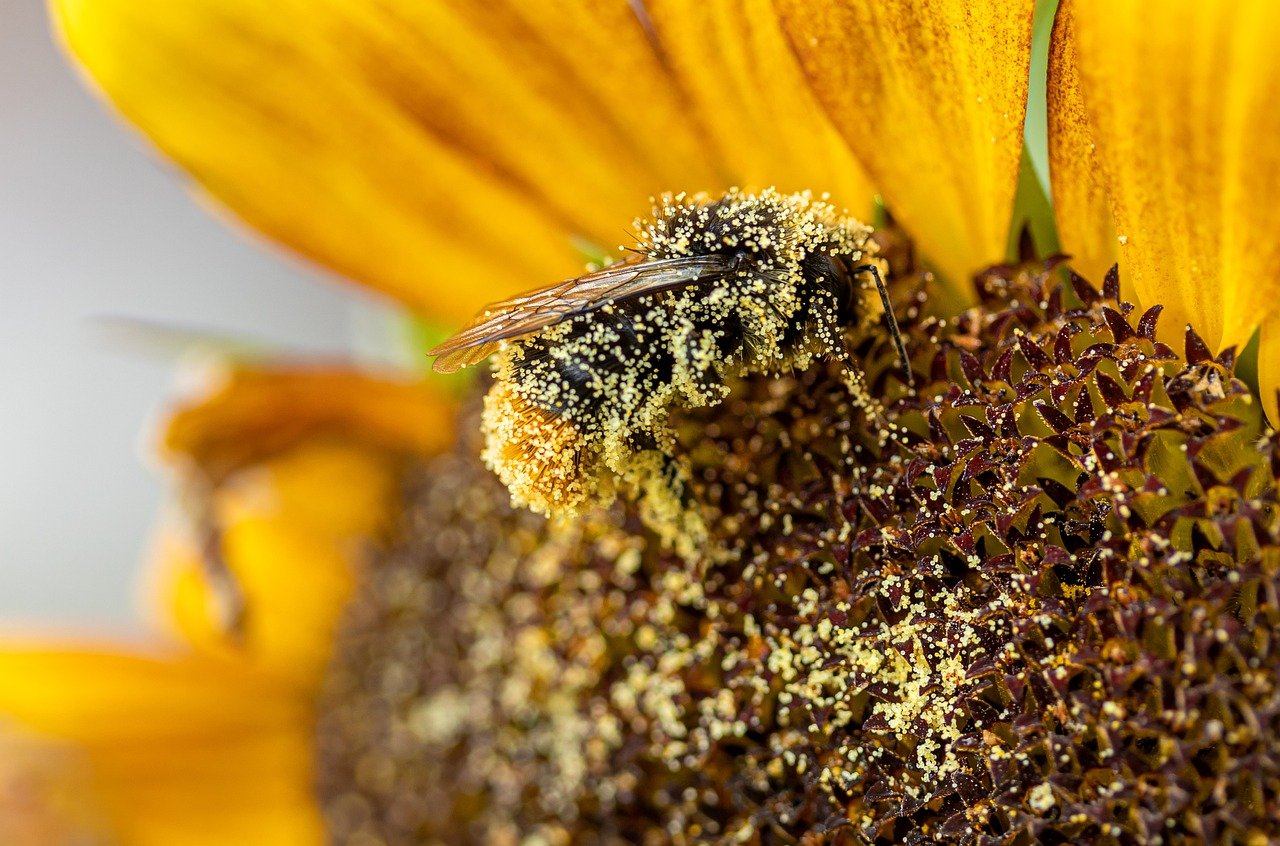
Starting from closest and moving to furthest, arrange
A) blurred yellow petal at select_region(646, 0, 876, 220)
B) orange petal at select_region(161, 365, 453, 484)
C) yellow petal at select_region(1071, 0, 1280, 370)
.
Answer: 1. yellow petal at select_region(1071, 0, 1280, 370)
2. blurred yellow petal at select_region(646, 0, 876, 220)
3. orange petal at select_region(161, 365, 453, 484)

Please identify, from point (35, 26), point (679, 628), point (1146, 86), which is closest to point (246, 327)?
point (35, 26)

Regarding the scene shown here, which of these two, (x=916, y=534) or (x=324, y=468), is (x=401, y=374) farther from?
(x=916, y=534)

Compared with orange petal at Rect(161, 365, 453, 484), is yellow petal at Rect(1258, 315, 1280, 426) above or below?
below

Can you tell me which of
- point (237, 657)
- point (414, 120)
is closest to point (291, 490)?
point (237, 657)

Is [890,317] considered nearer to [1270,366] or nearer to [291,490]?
[1270,366]

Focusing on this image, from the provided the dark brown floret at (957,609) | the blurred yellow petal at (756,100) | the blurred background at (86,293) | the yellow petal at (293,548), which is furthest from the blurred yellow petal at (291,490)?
the blurred background at (86,293)

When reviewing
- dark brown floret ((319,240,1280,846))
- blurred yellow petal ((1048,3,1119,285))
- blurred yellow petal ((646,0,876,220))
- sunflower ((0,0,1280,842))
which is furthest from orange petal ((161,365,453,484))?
blurred yellow petal ((1048,3,1119,285))

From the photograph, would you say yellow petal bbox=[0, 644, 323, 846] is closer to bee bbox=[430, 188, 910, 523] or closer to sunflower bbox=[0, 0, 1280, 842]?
sunflower bbox=[0, 0, 1280, 842]
